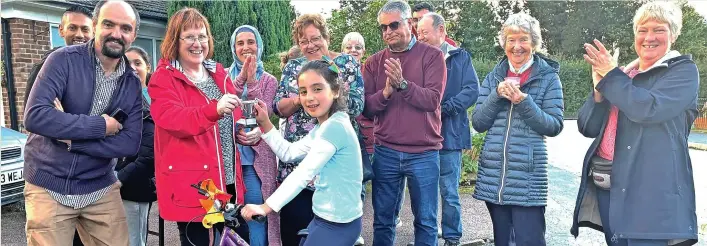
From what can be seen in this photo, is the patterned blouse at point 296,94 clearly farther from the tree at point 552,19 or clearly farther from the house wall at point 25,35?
the tree at point 552,19

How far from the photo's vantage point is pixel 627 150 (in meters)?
2.98

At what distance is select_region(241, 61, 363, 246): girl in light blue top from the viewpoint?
2.96 meters

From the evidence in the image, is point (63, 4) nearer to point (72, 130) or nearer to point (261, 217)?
point (72, 130)

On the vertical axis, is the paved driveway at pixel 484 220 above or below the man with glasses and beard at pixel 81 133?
below

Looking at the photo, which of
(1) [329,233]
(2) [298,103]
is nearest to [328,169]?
(1) [329,233]

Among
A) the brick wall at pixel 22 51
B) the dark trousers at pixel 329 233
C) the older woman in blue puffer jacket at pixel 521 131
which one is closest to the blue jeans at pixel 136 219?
the dark trousers at pixel 329 233

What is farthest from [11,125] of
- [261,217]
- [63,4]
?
[261,217]

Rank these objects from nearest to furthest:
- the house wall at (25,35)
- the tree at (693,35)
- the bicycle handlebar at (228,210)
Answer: the bicycle handlebar at (228,210)
the house wall at (25,35)
the tree at (693,35)

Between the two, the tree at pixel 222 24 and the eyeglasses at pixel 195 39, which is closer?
the eyeglasses at pixel 195 39

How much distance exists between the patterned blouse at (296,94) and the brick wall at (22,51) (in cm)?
827

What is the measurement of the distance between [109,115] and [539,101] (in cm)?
269

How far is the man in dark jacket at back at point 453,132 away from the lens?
5.00 m

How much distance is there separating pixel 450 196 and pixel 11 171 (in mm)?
5005

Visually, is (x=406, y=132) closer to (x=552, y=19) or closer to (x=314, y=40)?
(x=314, y=40)
